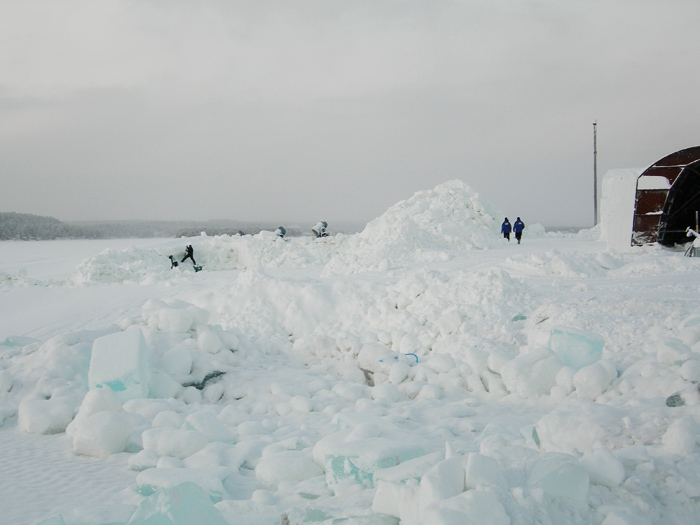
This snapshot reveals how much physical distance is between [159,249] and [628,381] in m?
18.8

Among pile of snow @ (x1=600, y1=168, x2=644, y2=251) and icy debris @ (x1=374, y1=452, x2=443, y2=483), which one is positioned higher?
pile of snow @ (x1=600, y1=168, x2=644, y2=251)

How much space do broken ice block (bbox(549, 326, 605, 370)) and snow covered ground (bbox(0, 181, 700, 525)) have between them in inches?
0.7

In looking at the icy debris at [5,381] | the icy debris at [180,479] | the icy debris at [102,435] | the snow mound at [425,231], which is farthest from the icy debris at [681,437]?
the snow mound at [425,231]

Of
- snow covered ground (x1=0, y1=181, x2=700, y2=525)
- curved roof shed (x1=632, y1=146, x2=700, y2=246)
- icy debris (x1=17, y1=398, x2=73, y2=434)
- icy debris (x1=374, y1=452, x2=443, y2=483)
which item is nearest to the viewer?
snow covered ground (x1=0, y1=181, x2=700, y2=525)

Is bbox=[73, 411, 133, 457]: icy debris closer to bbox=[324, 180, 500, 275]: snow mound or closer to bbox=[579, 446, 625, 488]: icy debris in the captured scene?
bbox=[579, 446, 625, 488]: icy debris

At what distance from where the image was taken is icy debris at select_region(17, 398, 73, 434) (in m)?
3.83

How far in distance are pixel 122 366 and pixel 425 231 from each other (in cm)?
1362

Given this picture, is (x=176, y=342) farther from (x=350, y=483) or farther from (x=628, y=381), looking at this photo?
(x=628, y=381)

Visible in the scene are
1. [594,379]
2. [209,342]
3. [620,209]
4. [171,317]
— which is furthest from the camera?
[620,209]

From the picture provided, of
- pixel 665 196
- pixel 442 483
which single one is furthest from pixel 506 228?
Answer: pixel 442 483

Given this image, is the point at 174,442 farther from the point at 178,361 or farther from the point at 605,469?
the point at 605,469

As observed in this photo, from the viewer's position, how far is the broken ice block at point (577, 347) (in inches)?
186

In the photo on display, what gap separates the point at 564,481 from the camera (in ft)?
7.21

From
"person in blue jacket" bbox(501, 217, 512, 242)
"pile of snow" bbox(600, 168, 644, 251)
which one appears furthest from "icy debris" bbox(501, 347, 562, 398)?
"person in blue jacket" bbox(501, 217, 512, 242)
